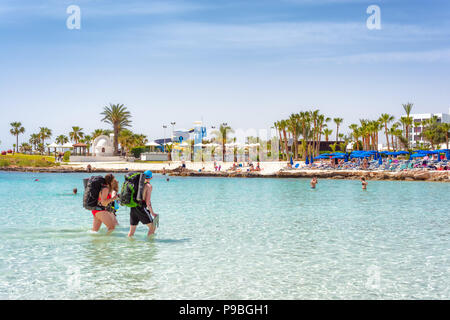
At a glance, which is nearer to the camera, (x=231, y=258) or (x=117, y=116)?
(x=231, y=258)

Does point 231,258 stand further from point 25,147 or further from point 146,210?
point 25,147

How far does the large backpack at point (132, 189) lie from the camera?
34.5ft

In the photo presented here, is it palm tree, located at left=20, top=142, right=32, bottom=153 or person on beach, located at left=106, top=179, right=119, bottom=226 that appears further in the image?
palm tree, located at left=20, top=142, right=32, bottom=153

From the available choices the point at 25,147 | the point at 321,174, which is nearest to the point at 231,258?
the point at 321,174

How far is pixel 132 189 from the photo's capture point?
10.5 meters

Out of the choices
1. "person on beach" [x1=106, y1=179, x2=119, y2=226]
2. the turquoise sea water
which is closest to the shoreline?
the turquoise sea water

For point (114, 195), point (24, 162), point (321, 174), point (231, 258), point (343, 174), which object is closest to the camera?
point (231, 258)

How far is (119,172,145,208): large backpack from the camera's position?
10.5 m

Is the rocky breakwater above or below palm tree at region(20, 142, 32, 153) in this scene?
below

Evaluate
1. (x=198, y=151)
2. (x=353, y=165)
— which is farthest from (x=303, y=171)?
(x=198, y=151)

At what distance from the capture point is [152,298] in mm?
7164

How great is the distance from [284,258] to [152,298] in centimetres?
389

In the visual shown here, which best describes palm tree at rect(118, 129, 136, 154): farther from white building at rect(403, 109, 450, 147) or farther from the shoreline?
white building at rect(403, 109, 450, 147)
